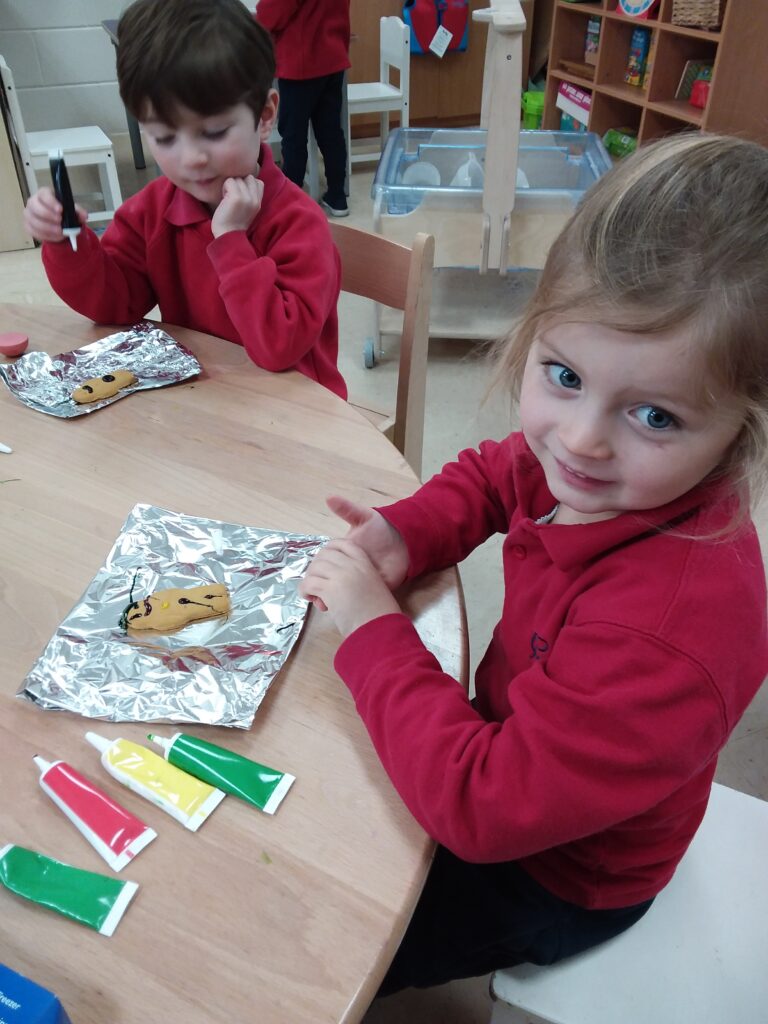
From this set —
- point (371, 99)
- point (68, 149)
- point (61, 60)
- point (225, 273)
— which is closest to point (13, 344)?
point (225, 273)

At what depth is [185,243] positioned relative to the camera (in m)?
Answer: 1.21

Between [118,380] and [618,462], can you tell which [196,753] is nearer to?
[618,462]

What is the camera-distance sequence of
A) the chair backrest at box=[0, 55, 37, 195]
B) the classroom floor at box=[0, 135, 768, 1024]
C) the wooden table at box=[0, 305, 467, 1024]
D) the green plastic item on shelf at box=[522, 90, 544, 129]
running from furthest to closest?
the green plastic item on shelf at box=[522, 90, 544, 129]
the chair backrest at box=[0, 55, 37, 195]
the classroom floor at box=[0, 135, 768, 1024]
the wooden table at box=[0, 305, 467, 1024]

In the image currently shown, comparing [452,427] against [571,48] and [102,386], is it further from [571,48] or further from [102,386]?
[571,48]

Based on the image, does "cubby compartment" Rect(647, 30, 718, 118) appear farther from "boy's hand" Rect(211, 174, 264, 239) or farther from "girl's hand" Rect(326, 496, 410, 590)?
"girl's hand" Rect(326, 496, 410, 590)

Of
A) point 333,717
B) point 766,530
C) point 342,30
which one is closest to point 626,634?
point 333,717

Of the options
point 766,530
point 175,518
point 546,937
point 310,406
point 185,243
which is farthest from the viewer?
point 766,530

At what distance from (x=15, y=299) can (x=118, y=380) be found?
6.88 feet

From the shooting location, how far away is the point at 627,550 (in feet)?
1.78

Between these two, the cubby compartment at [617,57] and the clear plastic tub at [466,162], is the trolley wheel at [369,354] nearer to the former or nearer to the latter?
the clear plastic tub at [466,162]

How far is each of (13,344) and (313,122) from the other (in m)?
2.68

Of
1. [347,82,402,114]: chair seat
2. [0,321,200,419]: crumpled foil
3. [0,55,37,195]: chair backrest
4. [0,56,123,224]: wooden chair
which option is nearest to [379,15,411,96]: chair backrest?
[347,82,402,114]: chair seat

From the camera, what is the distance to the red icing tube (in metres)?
0.49

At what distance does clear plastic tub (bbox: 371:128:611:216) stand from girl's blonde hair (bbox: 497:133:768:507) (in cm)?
184
